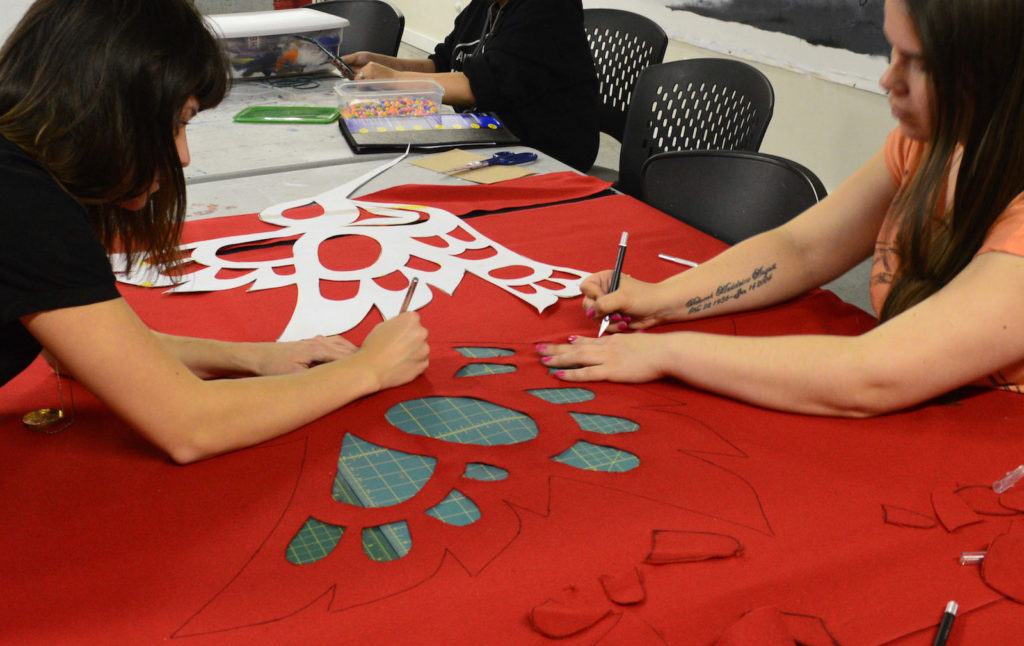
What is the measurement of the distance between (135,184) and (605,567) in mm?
644

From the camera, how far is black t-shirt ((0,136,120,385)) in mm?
786

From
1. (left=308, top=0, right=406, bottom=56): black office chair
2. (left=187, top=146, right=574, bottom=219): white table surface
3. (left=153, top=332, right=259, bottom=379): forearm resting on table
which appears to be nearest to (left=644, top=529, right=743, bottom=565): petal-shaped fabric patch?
(left=153, top=332, right=259, bottom=379): forearm resting on table

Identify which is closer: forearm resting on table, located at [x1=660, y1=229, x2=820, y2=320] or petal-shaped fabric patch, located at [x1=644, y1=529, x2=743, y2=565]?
petal-shaped fabric patch, located at [x1=644, y1=529, x2=743, y2=565]

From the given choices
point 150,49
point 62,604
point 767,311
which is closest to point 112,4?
point 150,49

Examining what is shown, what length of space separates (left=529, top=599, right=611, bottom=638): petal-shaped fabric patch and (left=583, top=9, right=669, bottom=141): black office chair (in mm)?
1994

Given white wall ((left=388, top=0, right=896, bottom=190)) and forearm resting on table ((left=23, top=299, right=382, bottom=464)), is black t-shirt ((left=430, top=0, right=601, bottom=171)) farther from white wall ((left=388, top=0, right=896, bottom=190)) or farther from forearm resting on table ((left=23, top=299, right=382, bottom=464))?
forearm resting on table ((left=23, top=299, right=382, bottom=464))

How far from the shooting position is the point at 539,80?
2295 millimetres

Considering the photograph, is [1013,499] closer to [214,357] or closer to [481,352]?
[481,352]

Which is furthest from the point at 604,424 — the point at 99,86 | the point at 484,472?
the point at 99,86

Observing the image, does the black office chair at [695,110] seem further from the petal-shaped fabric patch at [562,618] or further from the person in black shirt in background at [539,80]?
the petal-shaped fabric patch at [562,618]

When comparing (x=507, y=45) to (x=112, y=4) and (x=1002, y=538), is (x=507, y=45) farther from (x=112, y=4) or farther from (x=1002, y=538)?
(x=1002, y=538)

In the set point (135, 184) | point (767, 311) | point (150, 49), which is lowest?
point (767, 311)

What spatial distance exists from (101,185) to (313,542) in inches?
17.6

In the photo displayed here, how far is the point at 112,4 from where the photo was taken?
2.71 feet
